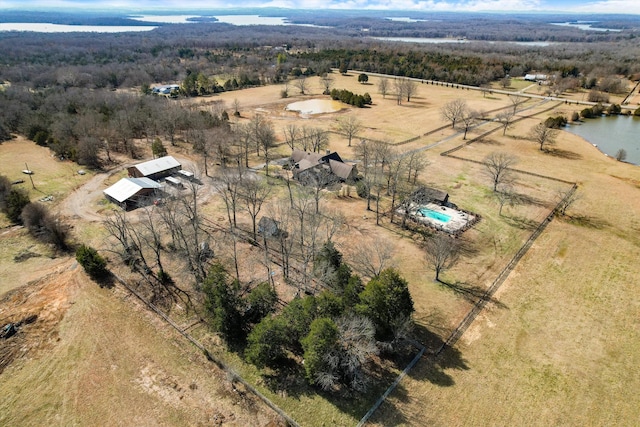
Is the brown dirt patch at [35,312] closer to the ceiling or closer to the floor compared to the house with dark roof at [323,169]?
closer to the floor

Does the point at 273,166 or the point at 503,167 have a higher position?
the point at 503,167

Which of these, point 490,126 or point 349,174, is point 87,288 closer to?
point 349,174

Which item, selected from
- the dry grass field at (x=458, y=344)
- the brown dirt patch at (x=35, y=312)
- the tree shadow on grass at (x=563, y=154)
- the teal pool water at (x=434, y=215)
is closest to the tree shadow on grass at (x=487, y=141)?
the tree shadow on grass at (x=563, y=154)

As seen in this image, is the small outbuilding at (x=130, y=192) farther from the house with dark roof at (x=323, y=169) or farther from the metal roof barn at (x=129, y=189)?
the house with dark roof at (x=323, y=169)

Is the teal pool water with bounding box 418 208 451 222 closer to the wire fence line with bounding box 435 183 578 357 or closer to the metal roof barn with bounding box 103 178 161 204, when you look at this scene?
the wire fence line with bounding box 435 183 578 357

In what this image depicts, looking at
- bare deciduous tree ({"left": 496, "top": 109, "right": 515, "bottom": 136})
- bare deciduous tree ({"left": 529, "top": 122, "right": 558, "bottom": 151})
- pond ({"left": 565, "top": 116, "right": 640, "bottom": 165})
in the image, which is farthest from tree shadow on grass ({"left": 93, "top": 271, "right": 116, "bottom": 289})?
pond ({"left": 565, "top": 116, "right": 640, "bottom": 165})

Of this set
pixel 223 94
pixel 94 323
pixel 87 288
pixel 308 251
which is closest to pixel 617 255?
pixel 308 251
